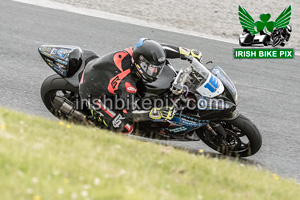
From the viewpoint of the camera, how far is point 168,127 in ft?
19.4

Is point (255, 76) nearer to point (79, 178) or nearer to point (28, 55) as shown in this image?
point (28, 55)

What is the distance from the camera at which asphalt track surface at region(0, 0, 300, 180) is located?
671 cm

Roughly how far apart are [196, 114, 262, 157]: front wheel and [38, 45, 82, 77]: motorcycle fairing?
2111 millimetres

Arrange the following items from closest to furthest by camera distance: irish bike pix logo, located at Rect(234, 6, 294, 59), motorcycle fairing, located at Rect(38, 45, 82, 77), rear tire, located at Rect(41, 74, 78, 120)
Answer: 1. motorcycle fairing, located at Rect(38, 45, 82, 77)
2. rear tire, located at Rect(41, 74, 78, 120)
3. irish bike pix logo, located at Rect(234, 6, 294, 59)

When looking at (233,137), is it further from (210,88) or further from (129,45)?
(129,45)

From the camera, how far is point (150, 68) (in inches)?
211

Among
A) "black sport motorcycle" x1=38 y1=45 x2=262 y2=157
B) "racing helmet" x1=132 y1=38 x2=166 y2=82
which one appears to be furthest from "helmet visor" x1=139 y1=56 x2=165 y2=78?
"black sport motorcycle" x1=38 y1=45 x2=262 y2=157

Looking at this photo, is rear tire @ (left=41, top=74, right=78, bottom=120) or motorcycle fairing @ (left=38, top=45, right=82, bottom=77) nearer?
motorcycle fairing @ (left=38, top=45, right=82, bottom=77)

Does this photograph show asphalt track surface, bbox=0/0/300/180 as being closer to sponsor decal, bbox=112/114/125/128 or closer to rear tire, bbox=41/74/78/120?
rear tire, bbox=41/74/78/120

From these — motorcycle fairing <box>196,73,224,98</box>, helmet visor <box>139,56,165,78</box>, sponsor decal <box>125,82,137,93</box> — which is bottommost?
sponsor decal <box>125,82,137,93</box>

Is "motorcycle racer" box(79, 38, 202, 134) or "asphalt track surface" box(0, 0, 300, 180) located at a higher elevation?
"motorcycle racer" box(79, 38, 202, 134)

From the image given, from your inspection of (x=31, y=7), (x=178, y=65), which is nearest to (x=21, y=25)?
(x=31, y=7)

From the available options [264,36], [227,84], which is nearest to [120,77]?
[227,84]

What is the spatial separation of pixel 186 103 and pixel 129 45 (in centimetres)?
520
